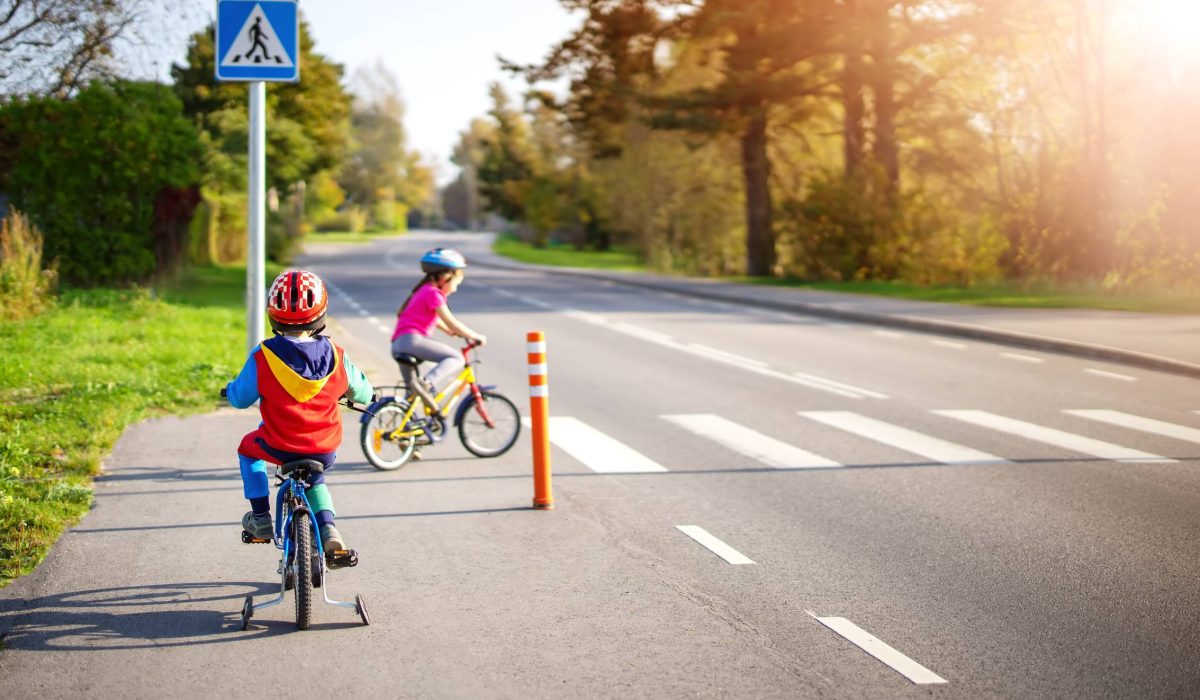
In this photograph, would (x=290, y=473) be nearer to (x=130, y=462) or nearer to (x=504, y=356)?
(x=130, y=462)

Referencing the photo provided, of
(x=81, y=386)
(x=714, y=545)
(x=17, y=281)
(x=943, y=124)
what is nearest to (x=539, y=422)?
(x=714, y=545)

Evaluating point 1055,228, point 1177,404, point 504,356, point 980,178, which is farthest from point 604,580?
point 980,178

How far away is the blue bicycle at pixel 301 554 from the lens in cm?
533

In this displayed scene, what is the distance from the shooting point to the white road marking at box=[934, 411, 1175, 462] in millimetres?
9656

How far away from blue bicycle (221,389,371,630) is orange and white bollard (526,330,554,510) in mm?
2291

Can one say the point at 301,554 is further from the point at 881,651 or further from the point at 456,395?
the point at 456,395

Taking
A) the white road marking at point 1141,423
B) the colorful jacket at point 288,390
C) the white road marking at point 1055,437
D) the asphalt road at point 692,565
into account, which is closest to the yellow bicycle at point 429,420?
the asphalt road at point 692,565

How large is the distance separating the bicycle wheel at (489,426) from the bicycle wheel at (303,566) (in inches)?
175

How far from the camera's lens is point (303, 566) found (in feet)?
17.5

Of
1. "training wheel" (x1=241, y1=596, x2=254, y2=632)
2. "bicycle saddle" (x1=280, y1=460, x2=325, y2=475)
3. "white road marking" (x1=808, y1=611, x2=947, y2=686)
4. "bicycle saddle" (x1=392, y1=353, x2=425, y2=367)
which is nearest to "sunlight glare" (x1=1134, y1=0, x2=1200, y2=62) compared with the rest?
"bicycle saddle" (x1=392, y1=353, x2=425, y2=367)

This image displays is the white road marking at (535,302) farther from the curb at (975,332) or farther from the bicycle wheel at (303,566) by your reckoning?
the bicycle wheel at (303,566)

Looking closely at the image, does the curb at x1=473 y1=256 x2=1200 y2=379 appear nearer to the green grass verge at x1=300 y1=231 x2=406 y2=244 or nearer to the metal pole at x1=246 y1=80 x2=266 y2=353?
the metal pole at x1=246 y1=80 x2=266 y2=353

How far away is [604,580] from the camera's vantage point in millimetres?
6160

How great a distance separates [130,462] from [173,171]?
16.9 m
